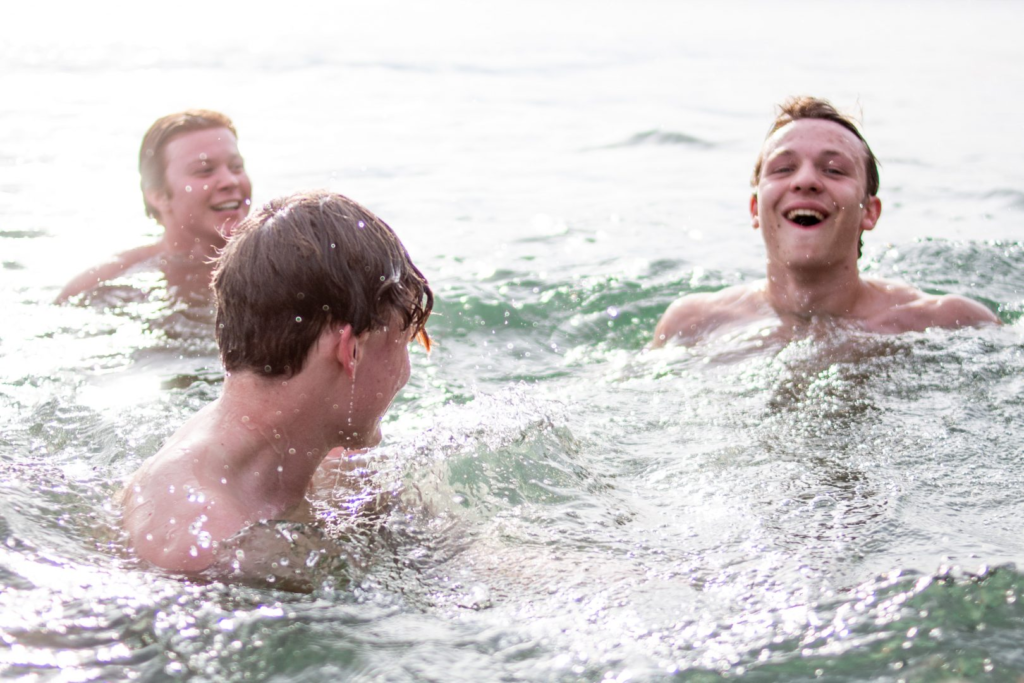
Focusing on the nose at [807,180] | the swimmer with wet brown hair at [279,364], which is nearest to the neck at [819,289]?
the nose at [807,180]

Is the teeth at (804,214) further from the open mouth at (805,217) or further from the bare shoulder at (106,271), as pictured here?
the bare shoulder at (106,271)

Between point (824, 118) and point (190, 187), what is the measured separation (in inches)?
147

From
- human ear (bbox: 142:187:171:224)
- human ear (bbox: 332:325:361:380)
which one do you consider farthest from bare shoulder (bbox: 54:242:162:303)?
human ear (bbox: 332:325:361:380)

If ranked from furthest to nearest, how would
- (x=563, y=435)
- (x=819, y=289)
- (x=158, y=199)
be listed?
(x=158, y=199) → (x=819, y=289) → (x=563, y=435)

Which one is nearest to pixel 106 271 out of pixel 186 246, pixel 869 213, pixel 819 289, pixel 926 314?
pixel 186 246

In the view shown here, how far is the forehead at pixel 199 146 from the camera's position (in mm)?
6828

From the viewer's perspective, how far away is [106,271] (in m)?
7.01

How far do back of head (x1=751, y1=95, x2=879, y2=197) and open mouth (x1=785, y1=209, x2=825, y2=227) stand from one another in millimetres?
337

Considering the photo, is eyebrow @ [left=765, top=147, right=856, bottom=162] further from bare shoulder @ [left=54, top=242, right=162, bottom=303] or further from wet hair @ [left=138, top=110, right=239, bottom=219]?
bare shoulder @ [left=54, top=242, right=162, bottom=303]

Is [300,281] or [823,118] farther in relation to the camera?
[823,118]

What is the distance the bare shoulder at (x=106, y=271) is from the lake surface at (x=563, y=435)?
0.54 feet

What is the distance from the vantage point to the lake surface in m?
2.93

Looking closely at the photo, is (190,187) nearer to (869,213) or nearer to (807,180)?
(807,180)

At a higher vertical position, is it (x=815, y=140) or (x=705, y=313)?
(x=815, y=140)
